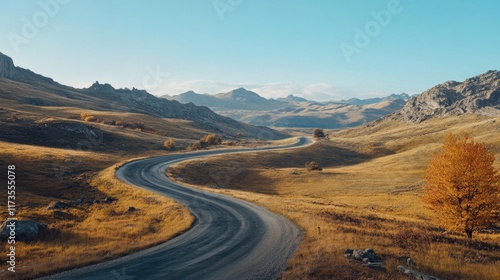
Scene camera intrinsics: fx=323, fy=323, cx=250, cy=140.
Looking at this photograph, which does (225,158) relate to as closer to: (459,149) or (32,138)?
(32,138)

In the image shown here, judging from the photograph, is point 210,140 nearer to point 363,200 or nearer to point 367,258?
point 363,200

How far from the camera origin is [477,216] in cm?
3030

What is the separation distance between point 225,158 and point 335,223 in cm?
6042

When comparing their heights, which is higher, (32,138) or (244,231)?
(32,138)

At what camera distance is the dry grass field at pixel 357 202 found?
17203mm

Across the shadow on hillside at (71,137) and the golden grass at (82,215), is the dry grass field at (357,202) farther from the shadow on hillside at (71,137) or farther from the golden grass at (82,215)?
the shadow on hillside at (71,137)

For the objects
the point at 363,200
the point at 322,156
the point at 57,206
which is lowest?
the point at 363,200

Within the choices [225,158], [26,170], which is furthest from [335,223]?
[225,158]

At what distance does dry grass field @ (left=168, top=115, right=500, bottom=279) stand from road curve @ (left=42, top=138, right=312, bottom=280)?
148 cm

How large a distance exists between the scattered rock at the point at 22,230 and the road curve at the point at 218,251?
9260 mm

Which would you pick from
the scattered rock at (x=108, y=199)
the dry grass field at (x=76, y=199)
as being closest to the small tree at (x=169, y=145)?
the dry grass field at (x=76, y=199)

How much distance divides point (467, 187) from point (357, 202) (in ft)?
88.0

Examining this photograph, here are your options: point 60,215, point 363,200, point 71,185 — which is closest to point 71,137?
point 71,185

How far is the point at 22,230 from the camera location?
22938mm
